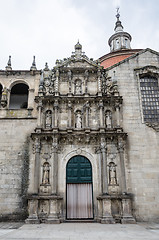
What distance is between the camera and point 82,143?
13992 mm

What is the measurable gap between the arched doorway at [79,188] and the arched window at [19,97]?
686cm

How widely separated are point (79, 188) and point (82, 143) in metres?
2.89

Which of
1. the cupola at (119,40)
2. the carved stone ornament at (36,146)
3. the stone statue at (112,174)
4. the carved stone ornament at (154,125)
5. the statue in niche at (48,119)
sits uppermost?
the cupola at (119,40)

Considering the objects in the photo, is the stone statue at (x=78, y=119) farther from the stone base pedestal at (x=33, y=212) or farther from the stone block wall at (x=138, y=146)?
the stone base pedestal at (x=33, y=212)

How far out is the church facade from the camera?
1251cm

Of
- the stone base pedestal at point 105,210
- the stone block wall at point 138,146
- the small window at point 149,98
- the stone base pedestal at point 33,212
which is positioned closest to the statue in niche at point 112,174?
the stone block wall at point 138,146

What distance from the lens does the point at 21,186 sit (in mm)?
13023

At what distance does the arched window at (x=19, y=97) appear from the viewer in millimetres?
17172

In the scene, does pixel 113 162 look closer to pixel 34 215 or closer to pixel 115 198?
pixel 115 198

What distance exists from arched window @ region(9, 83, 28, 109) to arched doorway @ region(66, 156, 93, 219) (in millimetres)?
6857

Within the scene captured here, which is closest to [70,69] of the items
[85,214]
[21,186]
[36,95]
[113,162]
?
[36,95]

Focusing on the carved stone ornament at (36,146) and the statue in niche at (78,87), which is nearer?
the carved stone ornament at (36,146)

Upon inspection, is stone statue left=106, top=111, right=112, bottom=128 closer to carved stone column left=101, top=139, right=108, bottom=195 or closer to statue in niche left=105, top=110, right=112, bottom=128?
statue in niche left=105, top=110, right=112, bottom=128

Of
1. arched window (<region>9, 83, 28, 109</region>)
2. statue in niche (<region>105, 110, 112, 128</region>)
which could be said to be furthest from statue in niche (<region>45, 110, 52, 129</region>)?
statue in niche (<region>105, 110, 112, 128</region>)
